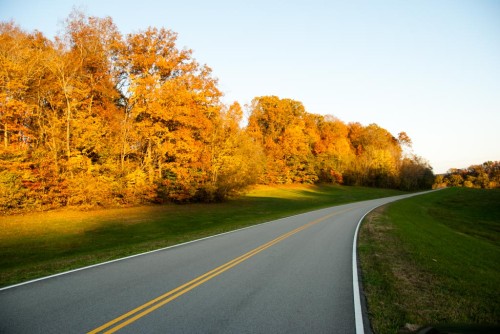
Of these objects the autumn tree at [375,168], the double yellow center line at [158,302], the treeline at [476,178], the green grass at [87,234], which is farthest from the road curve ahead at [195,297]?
the treeline at [476,178]

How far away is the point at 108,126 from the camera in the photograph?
2900 centimetres

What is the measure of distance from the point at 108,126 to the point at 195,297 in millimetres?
27163

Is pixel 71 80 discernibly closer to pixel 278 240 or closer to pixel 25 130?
pixel 25 130

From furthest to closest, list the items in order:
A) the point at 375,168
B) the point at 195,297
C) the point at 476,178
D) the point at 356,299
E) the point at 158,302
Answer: the point at 476,178
the point at 375,168
the point at 356,299
the point at 195,297
the point at 158,302

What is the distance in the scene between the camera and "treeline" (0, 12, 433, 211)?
2330 cm

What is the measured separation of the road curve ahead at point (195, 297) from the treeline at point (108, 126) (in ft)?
61.0

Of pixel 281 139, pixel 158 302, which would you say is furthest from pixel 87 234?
pixel 281 139

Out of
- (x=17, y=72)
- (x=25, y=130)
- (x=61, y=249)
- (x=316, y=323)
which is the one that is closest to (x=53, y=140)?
(x=25, y=130)

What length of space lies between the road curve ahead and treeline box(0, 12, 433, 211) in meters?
18.6

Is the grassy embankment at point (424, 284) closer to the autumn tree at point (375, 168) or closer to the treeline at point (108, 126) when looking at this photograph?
the treeline at point (108, 126)

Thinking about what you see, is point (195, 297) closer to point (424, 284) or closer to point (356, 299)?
point (356, 299)

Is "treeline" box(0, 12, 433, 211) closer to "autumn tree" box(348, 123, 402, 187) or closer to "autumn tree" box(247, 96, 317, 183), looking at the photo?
"autumn tree" box(247, 96, 317, 183)

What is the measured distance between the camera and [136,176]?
29.0m

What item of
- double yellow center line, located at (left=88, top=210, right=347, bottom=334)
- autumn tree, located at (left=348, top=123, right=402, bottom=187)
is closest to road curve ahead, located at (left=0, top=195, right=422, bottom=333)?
double yellow center line, located at (left=88, top=210, right=347, bottom=334)
